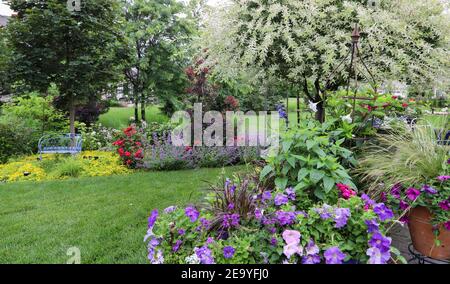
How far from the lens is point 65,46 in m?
5.48

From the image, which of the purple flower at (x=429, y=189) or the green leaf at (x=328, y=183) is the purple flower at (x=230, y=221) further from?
the purple flower at (x=429, y=189)

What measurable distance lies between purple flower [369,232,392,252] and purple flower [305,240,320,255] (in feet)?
0.69

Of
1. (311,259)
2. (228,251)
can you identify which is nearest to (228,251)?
(228,251)

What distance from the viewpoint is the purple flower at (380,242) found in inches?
45.0

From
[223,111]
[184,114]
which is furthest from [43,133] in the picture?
[223,111]

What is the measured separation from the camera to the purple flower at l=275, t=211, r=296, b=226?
1308 mm

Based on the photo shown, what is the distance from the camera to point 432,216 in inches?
56.7

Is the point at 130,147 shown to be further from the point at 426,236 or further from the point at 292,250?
the point at 426,236

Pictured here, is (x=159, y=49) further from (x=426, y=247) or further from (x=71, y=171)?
(x=426, y=247)

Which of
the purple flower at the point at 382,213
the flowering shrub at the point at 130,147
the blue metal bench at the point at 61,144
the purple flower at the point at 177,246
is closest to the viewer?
the purple flower at the point at 382,213

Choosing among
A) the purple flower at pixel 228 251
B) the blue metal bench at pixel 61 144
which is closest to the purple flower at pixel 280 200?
the purple flower at pixel 228 251

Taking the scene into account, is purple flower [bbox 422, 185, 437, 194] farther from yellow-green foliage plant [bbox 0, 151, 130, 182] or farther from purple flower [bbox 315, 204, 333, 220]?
yellow-green foliage plant [bbox 0, 151, 130, 182]

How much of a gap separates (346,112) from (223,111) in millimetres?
3790

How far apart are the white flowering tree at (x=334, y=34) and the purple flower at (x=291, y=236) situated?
4.60ft
